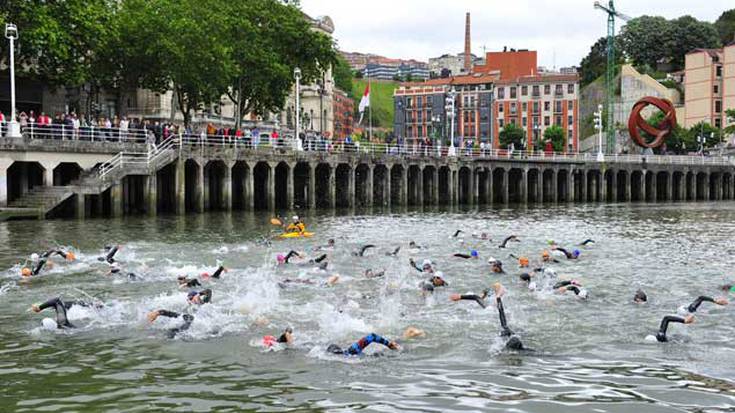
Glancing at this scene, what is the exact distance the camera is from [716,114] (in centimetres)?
13912

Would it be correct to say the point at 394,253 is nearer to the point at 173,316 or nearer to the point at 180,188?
the point at 173,316

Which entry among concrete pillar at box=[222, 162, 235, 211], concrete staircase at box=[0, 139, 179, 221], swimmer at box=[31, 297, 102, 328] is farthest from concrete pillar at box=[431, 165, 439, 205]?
swimmer at box=[31, 297, 102, 328]

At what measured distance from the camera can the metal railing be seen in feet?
144

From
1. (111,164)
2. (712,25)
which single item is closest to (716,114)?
(712,25)

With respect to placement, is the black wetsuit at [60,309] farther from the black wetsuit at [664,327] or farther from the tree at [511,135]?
the tree at [511,135]

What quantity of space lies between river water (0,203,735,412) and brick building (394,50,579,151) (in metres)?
121

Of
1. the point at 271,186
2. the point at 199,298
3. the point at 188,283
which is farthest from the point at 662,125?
the point at 199,298

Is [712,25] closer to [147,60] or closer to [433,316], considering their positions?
→ [147,60]

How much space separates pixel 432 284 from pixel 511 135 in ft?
426

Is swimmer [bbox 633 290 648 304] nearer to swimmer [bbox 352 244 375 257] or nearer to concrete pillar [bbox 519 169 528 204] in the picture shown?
swimmer [bbox 352 244 375 257]

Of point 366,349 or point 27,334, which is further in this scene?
point 27,334

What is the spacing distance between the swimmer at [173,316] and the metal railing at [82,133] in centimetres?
2952

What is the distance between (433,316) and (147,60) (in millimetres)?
47896

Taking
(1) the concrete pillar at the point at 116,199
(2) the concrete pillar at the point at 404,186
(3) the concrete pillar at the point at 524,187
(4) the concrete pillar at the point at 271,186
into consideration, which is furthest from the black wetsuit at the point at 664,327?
(3) the concrete pillar at the point at 524,187
